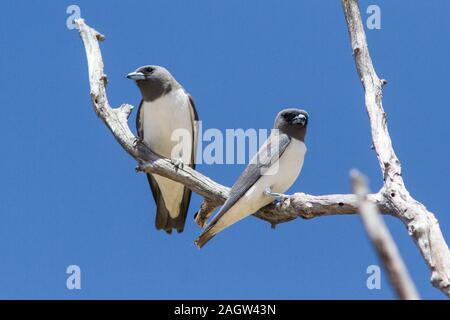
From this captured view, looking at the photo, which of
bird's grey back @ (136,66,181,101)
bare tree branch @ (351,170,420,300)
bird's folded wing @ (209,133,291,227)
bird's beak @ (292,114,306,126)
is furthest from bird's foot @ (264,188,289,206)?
bare tree branch @ (351,170,420,300)

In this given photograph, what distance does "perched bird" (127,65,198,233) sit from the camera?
8.72 m

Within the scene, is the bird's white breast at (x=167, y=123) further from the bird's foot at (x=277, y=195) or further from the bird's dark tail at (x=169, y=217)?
the bird's foot at (x=277, y=195)

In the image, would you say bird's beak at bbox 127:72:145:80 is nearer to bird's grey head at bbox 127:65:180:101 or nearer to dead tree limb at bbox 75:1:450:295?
bird's grey head at bbox 127:65:180:101

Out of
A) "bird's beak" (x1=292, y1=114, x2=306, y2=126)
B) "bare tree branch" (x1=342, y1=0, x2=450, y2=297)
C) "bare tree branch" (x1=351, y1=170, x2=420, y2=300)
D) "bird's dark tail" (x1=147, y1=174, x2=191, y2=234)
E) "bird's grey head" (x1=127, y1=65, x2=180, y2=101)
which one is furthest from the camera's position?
"bird's dark tail" (x1=147, y1=174, x2=191, y2=234)

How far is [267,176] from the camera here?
721 cm

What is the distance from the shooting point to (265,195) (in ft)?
23.6

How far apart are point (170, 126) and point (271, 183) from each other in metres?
2.16

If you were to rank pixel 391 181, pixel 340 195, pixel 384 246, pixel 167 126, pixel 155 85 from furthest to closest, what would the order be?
1. pixel 155 85
2. pixel 167 126
3. pixel 340 195
4. pixel 391 181
5. pixel 384 246

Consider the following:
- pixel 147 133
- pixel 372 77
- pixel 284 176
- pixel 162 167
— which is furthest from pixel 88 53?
pixel 372 77

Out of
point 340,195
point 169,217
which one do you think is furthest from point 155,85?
point 340,195

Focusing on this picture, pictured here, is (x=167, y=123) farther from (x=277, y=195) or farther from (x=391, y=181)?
(x=391, y=181)
